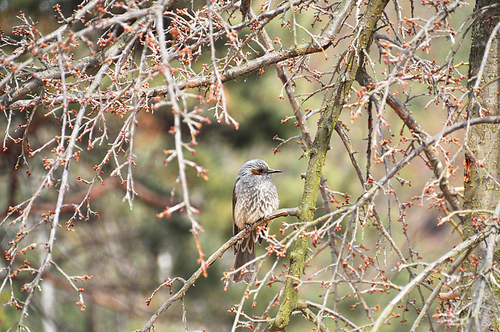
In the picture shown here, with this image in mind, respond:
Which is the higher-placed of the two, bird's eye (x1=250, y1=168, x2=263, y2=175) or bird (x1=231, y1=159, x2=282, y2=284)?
bird's eye (x1=250, y1=168, x2=263, y2=175)

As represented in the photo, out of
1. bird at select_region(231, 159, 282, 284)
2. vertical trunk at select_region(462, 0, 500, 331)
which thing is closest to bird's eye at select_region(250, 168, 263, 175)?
bird at select_region(231, 159, 282, 284)

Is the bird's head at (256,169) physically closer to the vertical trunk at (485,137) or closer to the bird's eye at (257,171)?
the bird's eye at (257,171)

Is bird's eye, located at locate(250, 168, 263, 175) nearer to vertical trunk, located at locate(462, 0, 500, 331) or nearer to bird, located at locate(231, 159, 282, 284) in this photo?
bird, located at locate(231, 159, 282, 284)

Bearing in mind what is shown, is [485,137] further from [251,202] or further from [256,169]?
[256,169]

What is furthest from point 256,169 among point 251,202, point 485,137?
point 485,137

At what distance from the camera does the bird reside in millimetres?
4434

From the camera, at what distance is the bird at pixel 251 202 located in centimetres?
443

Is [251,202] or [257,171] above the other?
Result: [257,171]

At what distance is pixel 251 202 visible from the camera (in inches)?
175

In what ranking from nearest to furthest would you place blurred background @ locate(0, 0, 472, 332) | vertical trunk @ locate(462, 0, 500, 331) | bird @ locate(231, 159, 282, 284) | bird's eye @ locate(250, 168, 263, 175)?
vertical trunk @ locate(462, 0, 500, 331) → bird @ locate(231, 159, 282, 284) → bird's eye @ locate(250, 168, 263, 175) → blurred background @ locate(0, 0, 472, 332)

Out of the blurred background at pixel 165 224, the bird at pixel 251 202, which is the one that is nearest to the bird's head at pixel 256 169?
the bird at pixel 251 202

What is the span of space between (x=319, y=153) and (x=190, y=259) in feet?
21.8

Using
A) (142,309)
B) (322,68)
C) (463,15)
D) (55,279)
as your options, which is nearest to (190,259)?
(142,309)

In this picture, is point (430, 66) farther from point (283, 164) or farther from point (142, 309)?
point (142, 309)
